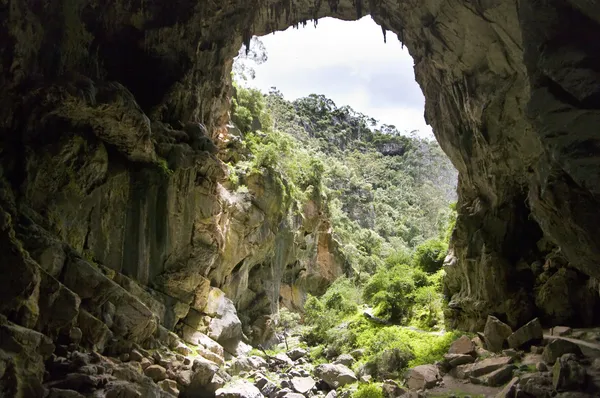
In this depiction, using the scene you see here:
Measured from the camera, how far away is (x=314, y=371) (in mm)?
19578

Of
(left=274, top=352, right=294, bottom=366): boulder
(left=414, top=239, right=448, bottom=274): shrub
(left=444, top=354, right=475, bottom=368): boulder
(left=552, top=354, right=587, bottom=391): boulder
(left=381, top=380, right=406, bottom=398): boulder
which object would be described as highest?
(left=414, top=239, right=448, bottom=274): shrub

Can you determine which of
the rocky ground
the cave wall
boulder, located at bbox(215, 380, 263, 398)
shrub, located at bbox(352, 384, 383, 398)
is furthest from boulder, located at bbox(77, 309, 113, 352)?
shrub, located at bbox(352, 384, 383, 398)

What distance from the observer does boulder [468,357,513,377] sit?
13.1 metres

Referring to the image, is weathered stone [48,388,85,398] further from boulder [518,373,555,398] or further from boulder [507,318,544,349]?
boulder [507,318,544,349]

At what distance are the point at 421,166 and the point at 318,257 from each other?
42.6 meters

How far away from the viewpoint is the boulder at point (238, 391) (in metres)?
14.9

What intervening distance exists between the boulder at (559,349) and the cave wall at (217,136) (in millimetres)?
2929

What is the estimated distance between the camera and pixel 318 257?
3712 centimetres

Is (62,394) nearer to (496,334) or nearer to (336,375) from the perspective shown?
(336,375)

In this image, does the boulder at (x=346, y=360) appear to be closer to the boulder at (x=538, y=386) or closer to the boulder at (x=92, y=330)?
the boulder at (x=538, y=386)

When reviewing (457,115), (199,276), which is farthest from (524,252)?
(199,276)

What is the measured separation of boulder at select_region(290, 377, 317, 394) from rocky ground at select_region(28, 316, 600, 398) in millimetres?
41

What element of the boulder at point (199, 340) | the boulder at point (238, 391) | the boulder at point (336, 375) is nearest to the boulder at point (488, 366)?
the boulder at point (336, 375)

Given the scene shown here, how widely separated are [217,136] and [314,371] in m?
13.8
